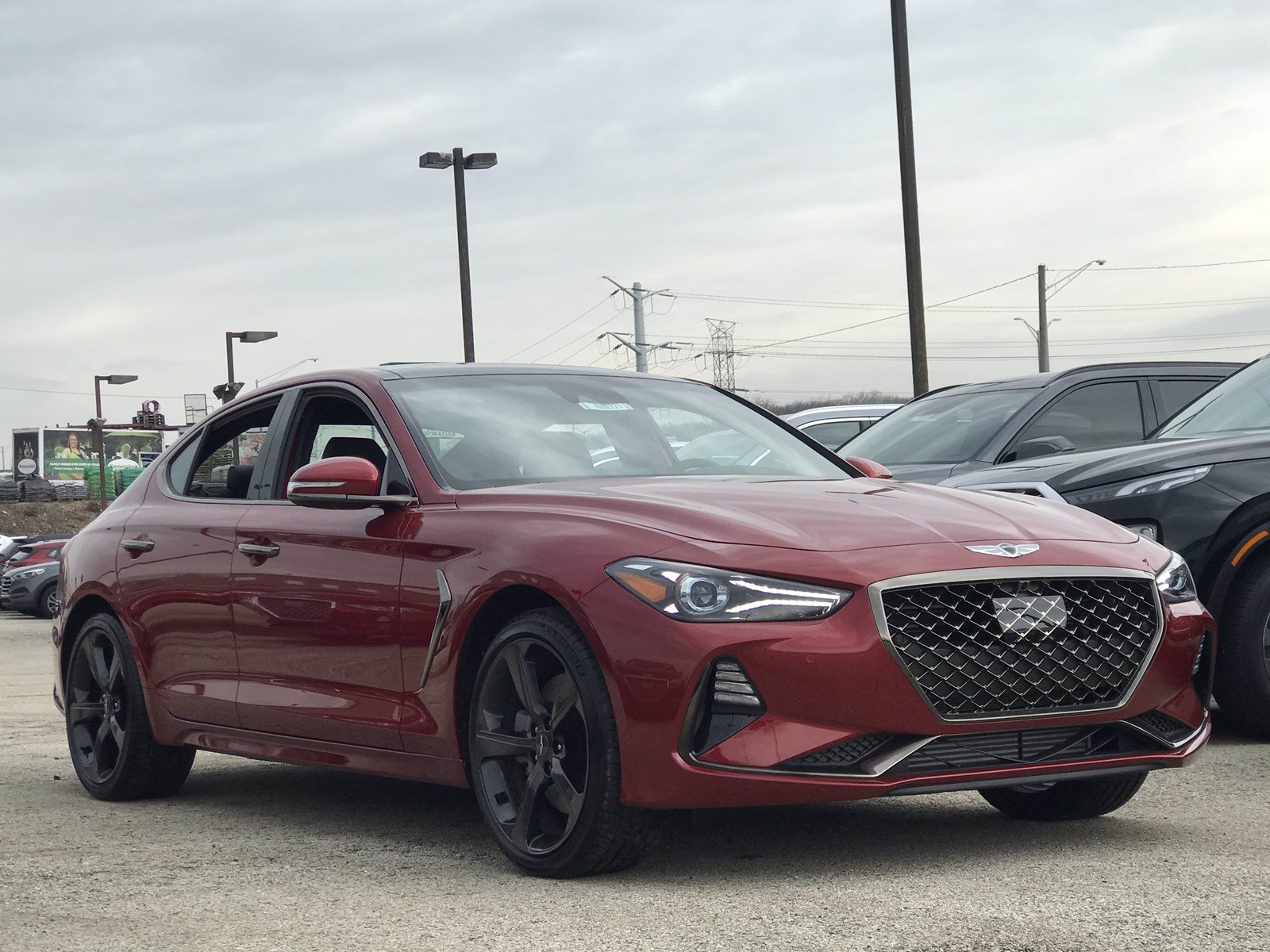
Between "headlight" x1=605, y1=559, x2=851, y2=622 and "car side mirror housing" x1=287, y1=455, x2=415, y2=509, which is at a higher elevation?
"car side mirror housing" x1=287, y1=455, x2=415, y2=509

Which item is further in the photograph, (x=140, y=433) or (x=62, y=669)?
(x=140, y=433)

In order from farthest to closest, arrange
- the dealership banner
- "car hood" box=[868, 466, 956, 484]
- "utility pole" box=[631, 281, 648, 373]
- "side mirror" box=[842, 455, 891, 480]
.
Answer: the dealership banner
"utility pole" box=[631, 281, 648, 373]
"car hood" box=[868, 466, 956, 484]
"side mirror" box=[842, 455, 891, 480]

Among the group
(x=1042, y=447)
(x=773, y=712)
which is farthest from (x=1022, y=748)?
(x=1042, y=447)

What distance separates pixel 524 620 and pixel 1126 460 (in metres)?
3.63

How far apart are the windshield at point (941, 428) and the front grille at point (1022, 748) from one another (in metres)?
5.43

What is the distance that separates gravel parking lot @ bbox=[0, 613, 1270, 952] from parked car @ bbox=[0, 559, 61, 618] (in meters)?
25.1

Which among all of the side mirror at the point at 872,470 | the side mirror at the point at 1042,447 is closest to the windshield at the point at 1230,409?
the side mirror at the point at 1042,447

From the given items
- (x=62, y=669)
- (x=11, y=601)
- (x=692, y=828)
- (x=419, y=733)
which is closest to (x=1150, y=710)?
(x=692, y=828)

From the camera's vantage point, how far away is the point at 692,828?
5395 millimetres

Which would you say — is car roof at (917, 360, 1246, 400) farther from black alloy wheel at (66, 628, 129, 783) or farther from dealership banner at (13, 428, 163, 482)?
dealership banner at (13, 428, 163, 482)

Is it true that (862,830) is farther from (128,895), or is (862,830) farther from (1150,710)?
(128,895)

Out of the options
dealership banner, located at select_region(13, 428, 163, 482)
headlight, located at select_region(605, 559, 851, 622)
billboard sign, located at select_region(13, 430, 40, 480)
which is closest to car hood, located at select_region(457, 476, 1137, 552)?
headlight, located at select_region(605, 559, 851, 622)

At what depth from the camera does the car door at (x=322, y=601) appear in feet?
17.3

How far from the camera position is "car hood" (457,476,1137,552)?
14.9 ft
